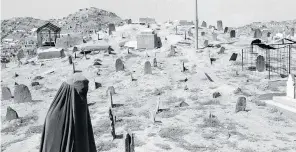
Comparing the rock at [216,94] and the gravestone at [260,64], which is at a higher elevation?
the gravestone at [260,64]

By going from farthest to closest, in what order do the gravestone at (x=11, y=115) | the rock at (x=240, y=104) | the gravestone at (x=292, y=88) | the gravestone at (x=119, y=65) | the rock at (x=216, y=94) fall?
the gravestone at (x=119, y=65)
the rock at (x=216, y=94)
the gravestone at (x=11, y=115)
the gravestone at (x=292, y=88)
the rock at (x=240, y=104)

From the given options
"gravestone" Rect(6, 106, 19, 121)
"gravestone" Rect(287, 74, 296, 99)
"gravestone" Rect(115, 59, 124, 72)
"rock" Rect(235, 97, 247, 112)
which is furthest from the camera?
"gravestone" Rect(115, 59, 124, 72)

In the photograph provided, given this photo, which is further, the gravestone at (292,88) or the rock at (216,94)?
the rock at (216,94)

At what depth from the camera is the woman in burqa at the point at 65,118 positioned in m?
4.02

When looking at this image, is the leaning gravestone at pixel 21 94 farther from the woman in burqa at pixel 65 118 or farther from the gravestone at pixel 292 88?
the woman in burqa at pixel 65 118

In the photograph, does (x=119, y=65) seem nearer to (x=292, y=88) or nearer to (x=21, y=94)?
(x=21, y=94)

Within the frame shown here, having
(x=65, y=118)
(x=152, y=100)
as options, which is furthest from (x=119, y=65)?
(x=65, y=118)

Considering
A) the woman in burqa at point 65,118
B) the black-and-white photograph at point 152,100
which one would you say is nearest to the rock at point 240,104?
the black-and-white photograph at point 152,100

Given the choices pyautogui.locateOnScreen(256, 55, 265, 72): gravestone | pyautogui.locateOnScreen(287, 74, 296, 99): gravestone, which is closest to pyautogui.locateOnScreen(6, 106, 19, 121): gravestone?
pyautogui.locateOnScreen(287, 74, 296, 99): gravestone

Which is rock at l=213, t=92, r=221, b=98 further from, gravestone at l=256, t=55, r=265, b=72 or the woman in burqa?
the woman in burqa

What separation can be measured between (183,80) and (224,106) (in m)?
4.97

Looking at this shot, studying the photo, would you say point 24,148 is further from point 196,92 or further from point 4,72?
point 4,72

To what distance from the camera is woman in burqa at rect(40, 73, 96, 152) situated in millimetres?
4016

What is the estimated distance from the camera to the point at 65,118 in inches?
159
